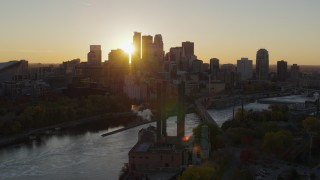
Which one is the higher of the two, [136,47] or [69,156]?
[136,47]

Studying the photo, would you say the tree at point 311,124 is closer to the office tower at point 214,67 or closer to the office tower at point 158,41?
the office tower at point 158,41

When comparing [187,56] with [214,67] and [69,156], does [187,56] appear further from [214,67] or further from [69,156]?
[69,156]

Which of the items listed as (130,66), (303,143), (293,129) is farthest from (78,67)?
(303,143)

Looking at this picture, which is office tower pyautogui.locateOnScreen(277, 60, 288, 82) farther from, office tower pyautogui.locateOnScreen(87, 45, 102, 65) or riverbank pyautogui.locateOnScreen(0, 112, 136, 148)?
riverbank pyautogui.locateOnScreen(0, 112, 136, 148)

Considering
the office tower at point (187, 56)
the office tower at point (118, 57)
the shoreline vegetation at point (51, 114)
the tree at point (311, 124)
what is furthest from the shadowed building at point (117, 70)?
the tree at point (311, 124)

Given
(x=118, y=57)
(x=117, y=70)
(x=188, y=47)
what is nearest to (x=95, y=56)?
(x=118, y=57)

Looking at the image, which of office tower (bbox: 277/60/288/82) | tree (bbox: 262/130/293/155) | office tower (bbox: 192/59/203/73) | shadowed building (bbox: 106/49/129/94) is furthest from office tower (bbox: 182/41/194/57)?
tree (bbox: 262/130/293/155)
